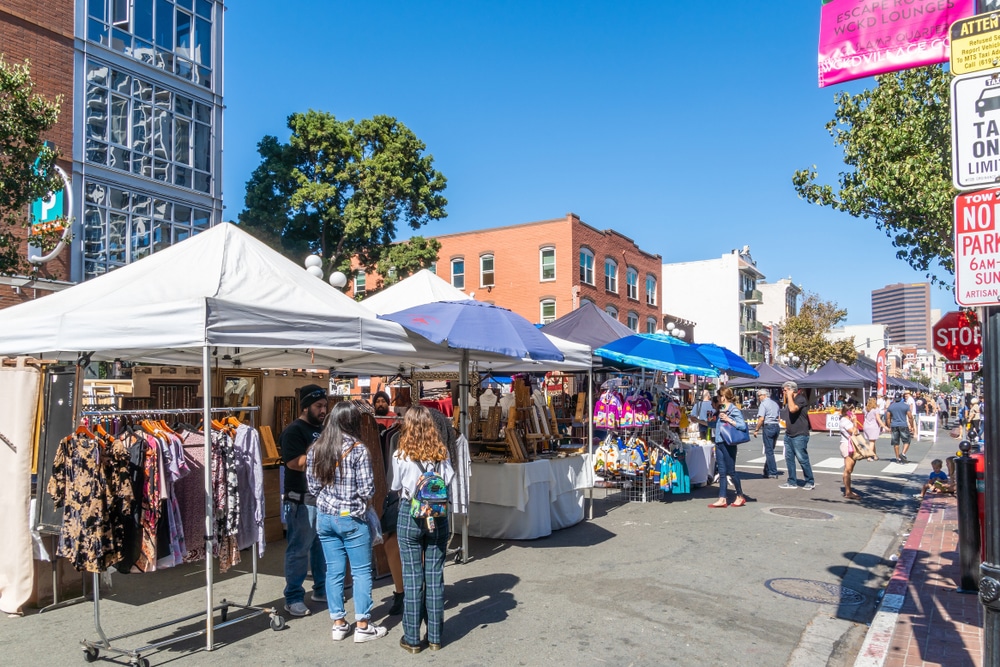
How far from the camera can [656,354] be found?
1068 centimetres

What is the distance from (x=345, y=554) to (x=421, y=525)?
2.24 ft

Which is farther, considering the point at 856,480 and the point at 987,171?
the point at 856,480

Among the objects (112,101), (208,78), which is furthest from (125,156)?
(208,78)

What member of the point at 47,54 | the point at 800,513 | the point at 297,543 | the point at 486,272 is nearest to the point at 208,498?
the point at 297,543

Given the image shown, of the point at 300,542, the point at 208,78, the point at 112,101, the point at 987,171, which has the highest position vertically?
the point at 208,78

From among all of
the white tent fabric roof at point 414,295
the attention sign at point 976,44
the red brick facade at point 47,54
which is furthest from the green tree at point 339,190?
the attention sign at point 976,44

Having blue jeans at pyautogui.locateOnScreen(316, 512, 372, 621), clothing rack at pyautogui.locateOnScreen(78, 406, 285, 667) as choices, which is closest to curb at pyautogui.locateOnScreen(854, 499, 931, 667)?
blue jeans at pyautogui.locateOnScreen(316, 512, 372, 621)

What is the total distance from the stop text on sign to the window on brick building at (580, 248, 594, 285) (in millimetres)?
36044

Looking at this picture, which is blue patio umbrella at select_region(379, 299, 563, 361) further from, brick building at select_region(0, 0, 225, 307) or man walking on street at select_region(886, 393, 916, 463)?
man walking on street at select_region(886, 393, 916, 463)

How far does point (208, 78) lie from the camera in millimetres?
22453

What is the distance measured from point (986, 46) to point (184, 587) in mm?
7341

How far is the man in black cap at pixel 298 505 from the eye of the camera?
5.76 metres

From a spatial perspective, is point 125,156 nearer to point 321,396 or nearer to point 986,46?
point 321,396

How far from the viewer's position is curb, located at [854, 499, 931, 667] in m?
5.20
